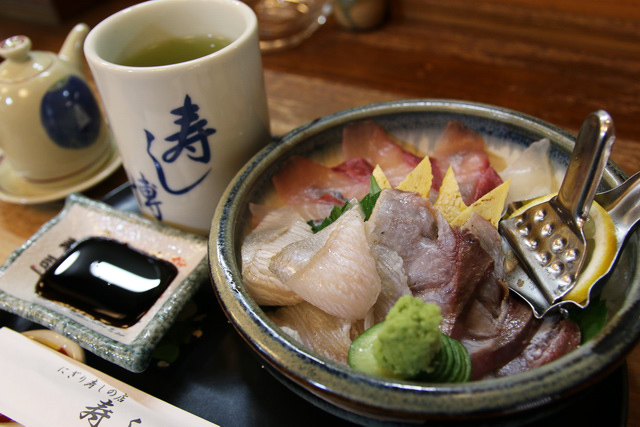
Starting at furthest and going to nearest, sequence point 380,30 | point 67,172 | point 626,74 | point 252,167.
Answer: point 380,30 < point 626,74 < point 67,172 < point 252,167

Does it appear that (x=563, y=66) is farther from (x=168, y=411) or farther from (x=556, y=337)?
(x=168, y=411)

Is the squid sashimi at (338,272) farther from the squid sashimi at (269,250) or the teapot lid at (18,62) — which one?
the teapot lid at (18,62)

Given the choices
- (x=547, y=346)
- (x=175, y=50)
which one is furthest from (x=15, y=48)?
(x=547, y=346)

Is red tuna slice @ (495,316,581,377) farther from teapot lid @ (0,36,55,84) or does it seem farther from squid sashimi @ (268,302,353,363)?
teapot lid @ (0,36,55,84)

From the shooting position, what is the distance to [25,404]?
1006mm

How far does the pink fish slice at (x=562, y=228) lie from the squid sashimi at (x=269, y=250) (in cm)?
48

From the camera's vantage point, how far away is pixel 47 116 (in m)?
1.60

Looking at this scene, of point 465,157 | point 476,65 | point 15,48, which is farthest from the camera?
point 476,65

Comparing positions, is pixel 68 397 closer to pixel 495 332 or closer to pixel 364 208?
pixel 364 208

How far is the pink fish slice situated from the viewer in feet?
3.00

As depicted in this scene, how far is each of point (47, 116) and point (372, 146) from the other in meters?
1.03

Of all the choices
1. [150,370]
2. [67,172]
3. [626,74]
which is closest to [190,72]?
[150,370]

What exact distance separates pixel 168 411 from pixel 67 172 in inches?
41.6

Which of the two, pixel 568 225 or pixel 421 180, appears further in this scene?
pixel 421 180
